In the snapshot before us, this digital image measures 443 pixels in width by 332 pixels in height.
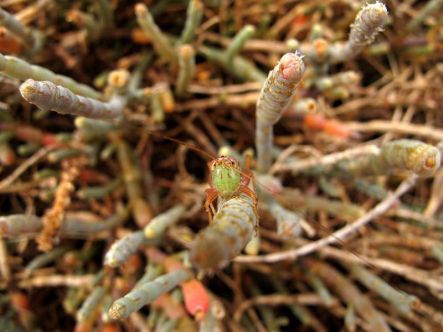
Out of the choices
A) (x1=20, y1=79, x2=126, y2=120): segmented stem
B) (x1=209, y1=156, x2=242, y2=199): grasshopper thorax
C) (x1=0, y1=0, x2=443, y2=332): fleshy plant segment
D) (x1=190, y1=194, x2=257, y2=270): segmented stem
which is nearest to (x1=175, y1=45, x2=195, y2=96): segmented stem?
(x1=0, y1=0, x2=443, y2=332): fleshy plant segment

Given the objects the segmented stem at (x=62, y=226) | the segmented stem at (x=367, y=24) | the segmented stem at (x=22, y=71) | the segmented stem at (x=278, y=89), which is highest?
the segmented stem at (x=22, y=71)

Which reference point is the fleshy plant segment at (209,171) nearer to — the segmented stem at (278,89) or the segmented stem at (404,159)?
the segmented stem at (404,159)

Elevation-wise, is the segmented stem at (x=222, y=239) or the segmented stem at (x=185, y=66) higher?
the segmented stem at (x=185, y=66)

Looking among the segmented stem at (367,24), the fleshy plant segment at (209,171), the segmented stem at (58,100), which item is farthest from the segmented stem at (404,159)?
the segmented stem at (58,100)

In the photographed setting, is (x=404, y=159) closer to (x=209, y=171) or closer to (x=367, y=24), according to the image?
(x=367, y=24)

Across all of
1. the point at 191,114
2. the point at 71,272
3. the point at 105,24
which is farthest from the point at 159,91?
the point at 71,272

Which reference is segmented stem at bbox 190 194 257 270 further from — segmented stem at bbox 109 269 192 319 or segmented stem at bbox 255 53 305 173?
segmented stem at bbox 109 269 192 319

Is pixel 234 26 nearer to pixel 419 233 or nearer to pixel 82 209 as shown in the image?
pixel 82 209

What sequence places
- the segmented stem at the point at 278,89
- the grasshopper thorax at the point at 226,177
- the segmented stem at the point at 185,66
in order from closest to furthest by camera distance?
the segmented stem at the point at 278,89 < the grasshopper thorax at the point at 226,177 < the segmented stem at the point at 185,66
